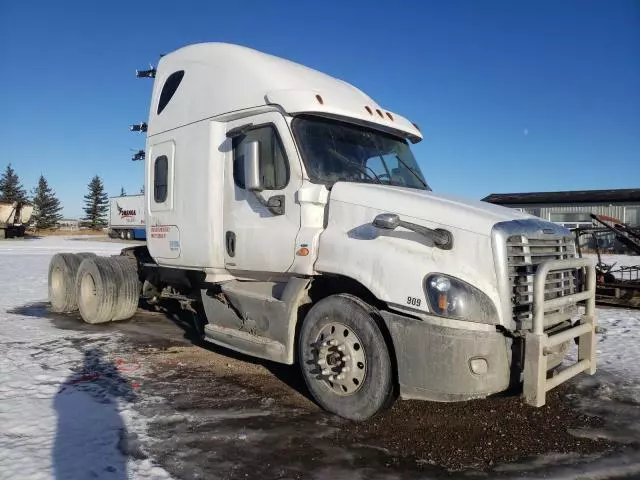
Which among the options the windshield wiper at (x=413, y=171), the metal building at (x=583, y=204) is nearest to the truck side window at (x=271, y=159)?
the windshield wiper at (x=413, y=171)

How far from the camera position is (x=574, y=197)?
32.1 metres

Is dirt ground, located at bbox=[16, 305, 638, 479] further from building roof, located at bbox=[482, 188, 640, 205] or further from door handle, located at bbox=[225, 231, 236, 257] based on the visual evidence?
building roof, located at bbox=[482, 188, 640, 205]

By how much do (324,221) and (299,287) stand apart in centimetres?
66

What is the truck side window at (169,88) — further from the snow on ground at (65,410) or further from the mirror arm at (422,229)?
the mirror arm at (422,229)

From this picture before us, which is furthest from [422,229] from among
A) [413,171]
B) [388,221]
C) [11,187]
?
[11,187]

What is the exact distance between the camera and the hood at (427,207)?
4.00m

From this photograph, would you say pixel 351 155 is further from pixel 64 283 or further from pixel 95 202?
pixel 95 202

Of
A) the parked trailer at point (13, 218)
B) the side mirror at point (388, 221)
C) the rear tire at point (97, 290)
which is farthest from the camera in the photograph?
the parked trailer at point (13, 218)

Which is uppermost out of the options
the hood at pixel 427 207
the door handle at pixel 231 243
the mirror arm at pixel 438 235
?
the hood at pixel 427 207

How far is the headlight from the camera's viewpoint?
12.5 feet

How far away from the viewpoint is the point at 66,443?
3.76 m

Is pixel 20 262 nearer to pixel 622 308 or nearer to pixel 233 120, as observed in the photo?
pixel 233 120

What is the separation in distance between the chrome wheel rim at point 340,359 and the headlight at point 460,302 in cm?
82

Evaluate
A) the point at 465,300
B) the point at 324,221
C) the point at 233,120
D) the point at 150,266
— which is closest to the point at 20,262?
the point at 150,266
